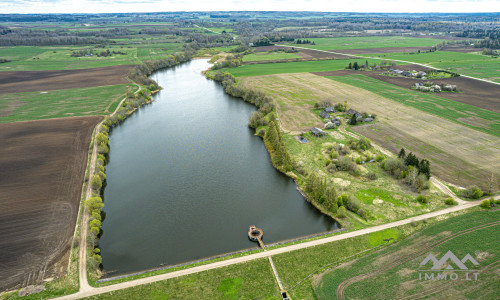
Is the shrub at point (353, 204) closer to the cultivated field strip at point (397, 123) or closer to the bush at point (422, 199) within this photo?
the bush at point (422, 199)

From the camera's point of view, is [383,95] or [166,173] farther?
[383,95]

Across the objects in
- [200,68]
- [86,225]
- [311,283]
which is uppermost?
[200,68]

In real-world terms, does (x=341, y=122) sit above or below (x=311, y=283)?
above

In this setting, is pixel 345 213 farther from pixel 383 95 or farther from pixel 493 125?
pixel 383 95

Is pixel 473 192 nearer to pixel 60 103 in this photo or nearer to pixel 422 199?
pixel 422 199

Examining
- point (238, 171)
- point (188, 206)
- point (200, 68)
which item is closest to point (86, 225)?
point (188, 206)

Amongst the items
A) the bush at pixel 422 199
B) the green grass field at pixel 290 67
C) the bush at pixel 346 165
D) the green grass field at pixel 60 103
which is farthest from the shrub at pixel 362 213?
the green grass field at pixel 290 67
